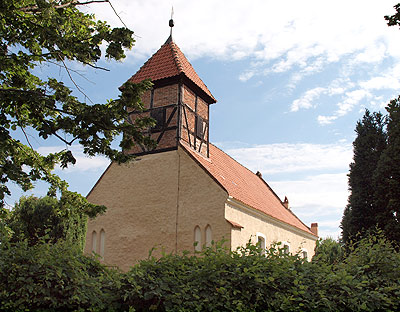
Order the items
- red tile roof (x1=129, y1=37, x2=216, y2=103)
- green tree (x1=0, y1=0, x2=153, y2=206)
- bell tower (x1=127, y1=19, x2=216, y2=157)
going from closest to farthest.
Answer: green tree (x1=0, y1=0, x2=153, y2=206) → bell tower (x1=127, y1=19, x2=216, y2=157) → red tile roof (x1=129, y1=37, x2=216, y2=103)

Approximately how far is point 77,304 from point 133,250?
34.8ft

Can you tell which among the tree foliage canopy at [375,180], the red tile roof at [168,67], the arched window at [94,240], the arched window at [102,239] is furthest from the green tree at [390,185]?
the arched window at [94,240]

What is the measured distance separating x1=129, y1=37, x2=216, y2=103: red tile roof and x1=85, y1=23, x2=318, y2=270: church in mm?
57

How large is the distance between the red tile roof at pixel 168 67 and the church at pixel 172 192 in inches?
2.2

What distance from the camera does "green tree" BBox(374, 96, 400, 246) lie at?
18.2m

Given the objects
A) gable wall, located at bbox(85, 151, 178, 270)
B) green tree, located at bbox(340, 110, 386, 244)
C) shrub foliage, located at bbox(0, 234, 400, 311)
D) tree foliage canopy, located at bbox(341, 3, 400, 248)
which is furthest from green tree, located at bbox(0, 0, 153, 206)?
green tree, located at bbox(340, 110, 386, 244)

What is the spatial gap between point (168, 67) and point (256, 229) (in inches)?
309

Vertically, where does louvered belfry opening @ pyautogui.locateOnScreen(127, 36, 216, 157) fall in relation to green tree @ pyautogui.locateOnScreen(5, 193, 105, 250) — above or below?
above

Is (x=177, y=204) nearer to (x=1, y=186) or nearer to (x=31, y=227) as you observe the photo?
(x=1, y=186)

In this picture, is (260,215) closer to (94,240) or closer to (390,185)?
(390,185)

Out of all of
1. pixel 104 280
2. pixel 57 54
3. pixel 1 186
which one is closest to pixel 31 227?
pixel 1 186

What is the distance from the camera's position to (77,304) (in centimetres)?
548

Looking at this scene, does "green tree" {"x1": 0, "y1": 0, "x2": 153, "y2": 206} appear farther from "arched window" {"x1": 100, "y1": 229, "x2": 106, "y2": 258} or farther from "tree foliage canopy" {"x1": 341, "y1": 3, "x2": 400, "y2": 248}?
"tree foliage canopy" {"x1": 341, "y1": 3, "x2": 400, "y2": 248}

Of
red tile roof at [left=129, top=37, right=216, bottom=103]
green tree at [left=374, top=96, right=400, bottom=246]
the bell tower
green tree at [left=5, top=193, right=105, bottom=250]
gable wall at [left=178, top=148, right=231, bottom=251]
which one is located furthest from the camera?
green tree at [left=374, top=96, right=400, bottom=246]
